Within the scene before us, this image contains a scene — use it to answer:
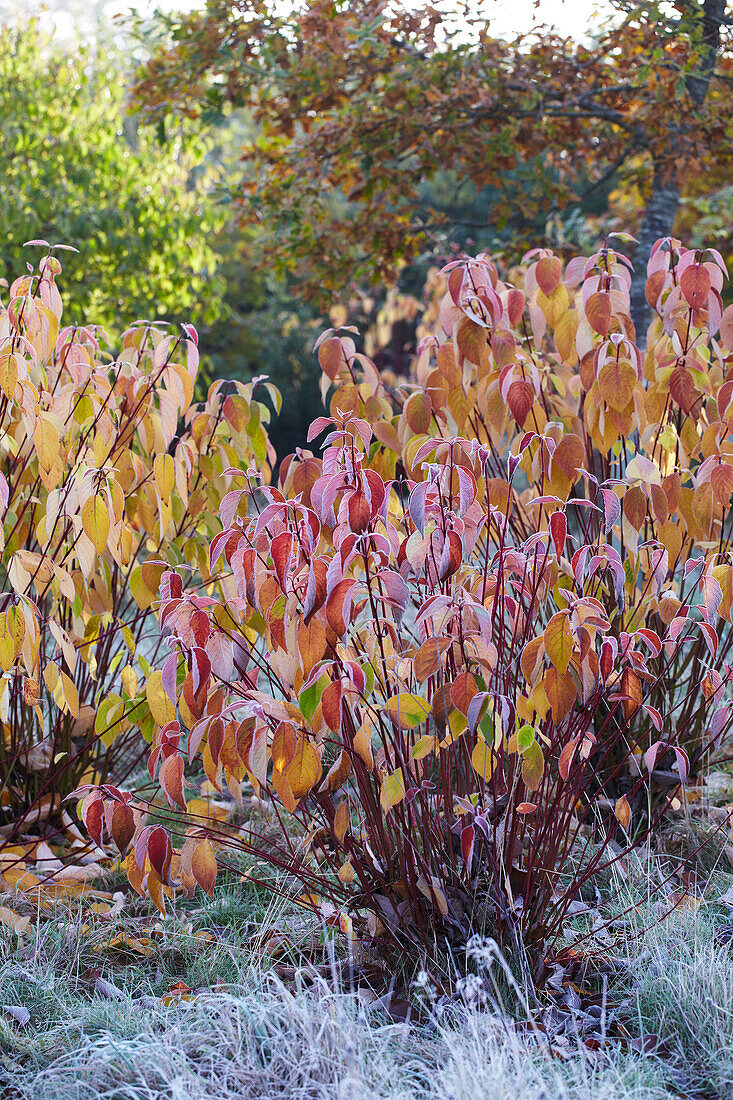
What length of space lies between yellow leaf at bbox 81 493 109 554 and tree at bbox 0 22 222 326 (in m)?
5.24

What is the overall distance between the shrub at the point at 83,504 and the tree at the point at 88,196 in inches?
184

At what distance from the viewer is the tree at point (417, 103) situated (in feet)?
12.9

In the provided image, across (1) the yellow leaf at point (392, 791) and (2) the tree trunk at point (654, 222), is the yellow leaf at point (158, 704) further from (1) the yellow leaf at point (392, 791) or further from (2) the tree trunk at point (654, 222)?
(2) the tree trunk at point (654, 222)

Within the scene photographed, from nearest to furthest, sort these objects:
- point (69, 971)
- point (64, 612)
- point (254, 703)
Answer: point (254, 703) < point (69, 971) < point (64, 612)

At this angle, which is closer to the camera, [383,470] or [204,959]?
[204,959]

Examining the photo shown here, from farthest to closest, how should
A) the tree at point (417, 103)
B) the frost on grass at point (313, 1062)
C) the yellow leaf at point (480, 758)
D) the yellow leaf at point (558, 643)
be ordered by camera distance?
1. the tree at point (417, 103)
2. the yellow leaf at point (480, 758)
3. the yellow leaf at point (558, 643)
4. the frost on grass at point (313, 1062)

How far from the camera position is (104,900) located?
2.19m

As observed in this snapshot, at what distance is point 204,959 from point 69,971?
0.27 m

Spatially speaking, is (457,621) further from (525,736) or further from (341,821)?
(341,821)

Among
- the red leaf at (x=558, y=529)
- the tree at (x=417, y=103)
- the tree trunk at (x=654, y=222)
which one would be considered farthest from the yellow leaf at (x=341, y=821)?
the tree trunk at (x=654, y=222)

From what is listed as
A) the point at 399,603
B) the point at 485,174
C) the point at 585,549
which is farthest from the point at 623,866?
the point at 485,174

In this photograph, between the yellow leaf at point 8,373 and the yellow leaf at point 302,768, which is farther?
the yellow leaf at point 8,373

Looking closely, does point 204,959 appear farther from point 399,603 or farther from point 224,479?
point 224,479

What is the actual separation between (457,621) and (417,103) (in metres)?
3.28
